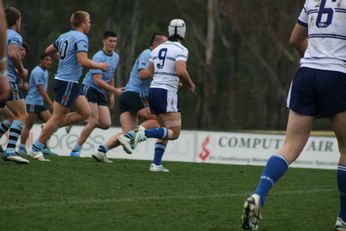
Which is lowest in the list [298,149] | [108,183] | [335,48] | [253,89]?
[253,89]

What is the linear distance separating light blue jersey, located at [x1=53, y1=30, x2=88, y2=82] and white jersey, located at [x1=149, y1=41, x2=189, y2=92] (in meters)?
1.53

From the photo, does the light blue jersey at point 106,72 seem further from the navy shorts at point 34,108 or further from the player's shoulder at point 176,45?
the player's shoulder at point 176,45

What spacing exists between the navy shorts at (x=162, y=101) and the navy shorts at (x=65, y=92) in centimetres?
178

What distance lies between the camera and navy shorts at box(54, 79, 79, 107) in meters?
12.7

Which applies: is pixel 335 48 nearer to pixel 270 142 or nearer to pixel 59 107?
pixel 59 107

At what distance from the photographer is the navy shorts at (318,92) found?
658 cm

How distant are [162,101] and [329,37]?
15.9 ft

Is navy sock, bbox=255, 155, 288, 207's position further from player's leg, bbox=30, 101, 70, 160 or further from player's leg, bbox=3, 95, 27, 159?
player's leg, bbox=30, 101, 70, 160

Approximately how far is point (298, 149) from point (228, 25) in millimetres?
40715

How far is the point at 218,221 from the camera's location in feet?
23.4

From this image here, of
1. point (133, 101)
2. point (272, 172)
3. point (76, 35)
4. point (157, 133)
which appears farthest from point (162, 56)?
point (272, 172)

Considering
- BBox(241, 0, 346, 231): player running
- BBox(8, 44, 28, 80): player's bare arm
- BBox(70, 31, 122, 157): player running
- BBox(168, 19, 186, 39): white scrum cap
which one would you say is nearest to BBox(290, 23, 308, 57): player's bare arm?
BBox(241, 0, 346, 231): player running

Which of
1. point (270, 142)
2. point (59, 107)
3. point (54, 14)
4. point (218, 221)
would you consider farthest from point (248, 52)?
point (218, 221)

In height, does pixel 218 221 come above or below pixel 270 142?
above
